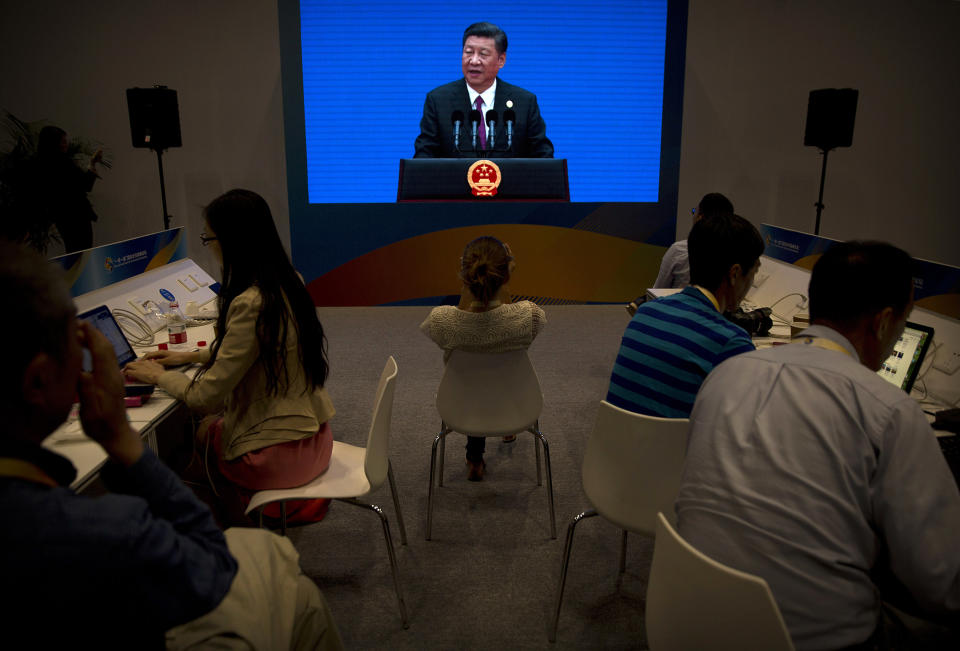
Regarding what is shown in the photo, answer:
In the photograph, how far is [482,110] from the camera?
5.90 metres

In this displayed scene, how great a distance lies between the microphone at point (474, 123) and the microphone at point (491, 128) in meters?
0.14

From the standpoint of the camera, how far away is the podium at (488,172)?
5664 mm

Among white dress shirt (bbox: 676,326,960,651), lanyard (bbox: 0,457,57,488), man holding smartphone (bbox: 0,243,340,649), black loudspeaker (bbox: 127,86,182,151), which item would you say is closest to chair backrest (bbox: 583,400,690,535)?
white dress shirt (bbox: 676,326,960,651)

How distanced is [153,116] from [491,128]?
271 cm

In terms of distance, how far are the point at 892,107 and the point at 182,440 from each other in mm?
7098

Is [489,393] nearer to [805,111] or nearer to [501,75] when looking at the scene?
[501,75]

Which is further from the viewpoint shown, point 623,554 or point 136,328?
point 136,328

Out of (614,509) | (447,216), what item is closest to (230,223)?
(614,509)

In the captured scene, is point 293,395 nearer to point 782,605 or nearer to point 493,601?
point 493,601

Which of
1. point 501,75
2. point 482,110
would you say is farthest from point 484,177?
point 501,75

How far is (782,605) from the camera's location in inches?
43.8

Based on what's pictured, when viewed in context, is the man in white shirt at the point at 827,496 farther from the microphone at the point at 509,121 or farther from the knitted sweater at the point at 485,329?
the microphone at the point at 509,121

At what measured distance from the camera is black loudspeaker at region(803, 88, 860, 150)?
510 cm

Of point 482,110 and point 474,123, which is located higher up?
point 482,110
